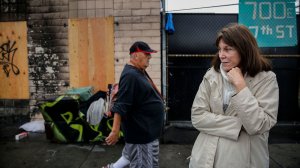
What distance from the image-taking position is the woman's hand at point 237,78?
1.61 metres

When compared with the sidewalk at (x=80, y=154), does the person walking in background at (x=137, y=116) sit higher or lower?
higher

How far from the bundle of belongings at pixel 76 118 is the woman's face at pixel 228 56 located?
3.61 m

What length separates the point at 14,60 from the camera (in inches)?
257

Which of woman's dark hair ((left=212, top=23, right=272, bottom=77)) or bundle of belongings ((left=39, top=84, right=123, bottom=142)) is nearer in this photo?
woman's dark hair ((left=212, top=23, right=272, bottom=77))

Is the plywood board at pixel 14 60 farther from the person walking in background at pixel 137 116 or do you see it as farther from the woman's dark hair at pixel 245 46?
the woman's dark hair at pixel 245 46

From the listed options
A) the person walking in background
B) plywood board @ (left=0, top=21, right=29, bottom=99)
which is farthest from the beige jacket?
plywood board @ (left=0, top=21, right=29, bottom=99)

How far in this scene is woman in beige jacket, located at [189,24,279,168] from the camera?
5.33 ft

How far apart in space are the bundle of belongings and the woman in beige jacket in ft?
11.6

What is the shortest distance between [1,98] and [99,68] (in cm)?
273

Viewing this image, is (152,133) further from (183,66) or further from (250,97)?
(183,66)

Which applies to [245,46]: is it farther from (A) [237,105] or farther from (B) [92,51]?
(B) [92,51]

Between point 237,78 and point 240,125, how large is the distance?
298mm

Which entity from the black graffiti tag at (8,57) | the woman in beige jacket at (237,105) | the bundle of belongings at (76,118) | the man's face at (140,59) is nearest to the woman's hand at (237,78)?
the woman in beige jacket at (237,105)

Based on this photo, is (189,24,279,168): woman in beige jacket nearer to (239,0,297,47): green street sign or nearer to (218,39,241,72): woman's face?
(218,39,241,72): woman's face
